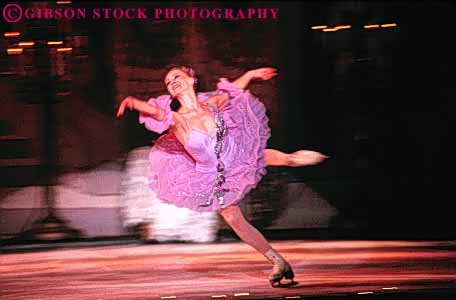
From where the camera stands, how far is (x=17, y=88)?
6465mm

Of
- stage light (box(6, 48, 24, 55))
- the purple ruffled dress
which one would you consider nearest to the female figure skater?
the purple ruffled dress

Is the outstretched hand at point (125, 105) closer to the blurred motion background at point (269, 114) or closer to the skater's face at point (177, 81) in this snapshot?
the blurred motion background at point (269, 114)

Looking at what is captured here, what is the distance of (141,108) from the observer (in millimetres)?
6578

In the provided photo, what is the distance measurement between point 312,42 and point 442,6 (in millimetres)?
1005

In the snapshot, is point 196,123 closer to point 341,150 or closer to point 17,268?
point 341,150

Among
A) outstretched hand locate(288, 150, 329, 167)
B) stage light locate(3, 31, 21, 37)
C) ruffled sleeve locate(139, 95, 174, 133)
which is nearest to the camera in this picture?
stage light locate(3, 31, 21, 37)

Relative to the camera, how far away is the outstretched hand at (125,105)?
655cm

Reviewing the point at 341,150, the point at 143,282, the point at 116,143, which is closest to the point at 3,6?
the point at 116,143

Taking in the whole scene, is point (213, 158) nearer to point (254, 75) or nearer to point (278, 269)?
point (254, 75)

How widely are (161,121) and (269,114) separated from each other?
779mm

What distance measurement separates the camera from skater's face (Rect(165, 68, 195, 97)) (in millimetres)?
6605

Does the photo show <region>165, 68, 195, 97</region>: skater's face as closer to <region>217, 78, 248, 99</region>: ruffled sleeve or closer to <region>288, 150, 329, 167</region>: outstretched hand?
<region>217, 78, 248, 99</region>: ruffled sleeve

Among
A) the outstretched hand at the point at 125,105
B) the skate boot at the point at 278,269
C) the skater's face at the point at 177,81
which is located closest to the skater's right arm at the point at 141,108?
the outstretched hand at the point at 125,105

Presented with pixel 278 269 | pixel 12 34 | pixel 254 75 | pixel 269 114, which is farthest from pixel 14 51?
pixel 278 269
